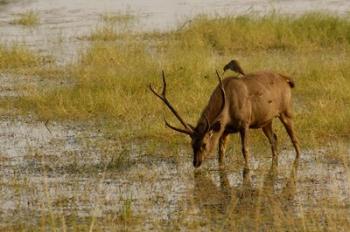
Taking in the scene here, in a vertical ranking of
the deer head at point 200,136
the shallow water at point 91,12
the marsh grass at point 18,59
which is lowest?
the shallow water at point 91,12

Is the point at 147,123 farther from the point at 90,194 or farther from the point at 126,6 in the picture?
the point at 126,6

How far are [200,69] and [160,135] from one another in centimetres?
393

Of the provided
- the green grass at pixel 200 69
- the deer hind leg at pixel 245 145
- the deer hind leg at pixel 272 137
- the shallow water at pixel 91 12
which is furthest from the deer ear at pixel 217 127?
the shallow water at pixel 91 12

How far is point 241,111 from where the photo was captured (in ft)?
37.6

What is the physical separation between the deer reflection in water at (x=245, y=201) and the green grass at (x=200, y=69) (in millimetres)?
1694

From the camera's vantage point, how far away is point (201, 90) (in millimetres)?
15297

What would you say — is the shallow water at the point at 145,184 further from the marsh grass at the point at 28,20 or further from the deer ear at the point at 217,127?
the marsh grass at the point at 28,20

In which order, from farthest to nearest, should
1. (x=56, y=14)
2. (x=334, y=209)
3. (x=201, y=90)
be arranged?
(x=56, y=14) → (x=201, y=90) → (x=334, y=209)

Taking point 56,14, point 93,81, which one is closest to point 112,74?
point 93,81

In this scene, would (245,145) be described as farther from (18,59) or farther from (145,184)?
(18,59)

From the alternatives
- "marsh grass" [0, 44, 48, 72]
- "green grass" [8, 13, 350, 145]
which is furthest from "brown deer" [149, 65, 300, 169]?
"marsh grass" [0, 44, 48, 72]

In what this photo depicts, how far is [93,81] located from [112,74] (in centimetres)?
35

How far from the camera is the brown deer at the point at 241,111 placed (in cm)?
1112

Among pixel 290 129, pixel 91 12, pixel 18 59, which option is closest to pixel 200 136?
pixel 290 129
